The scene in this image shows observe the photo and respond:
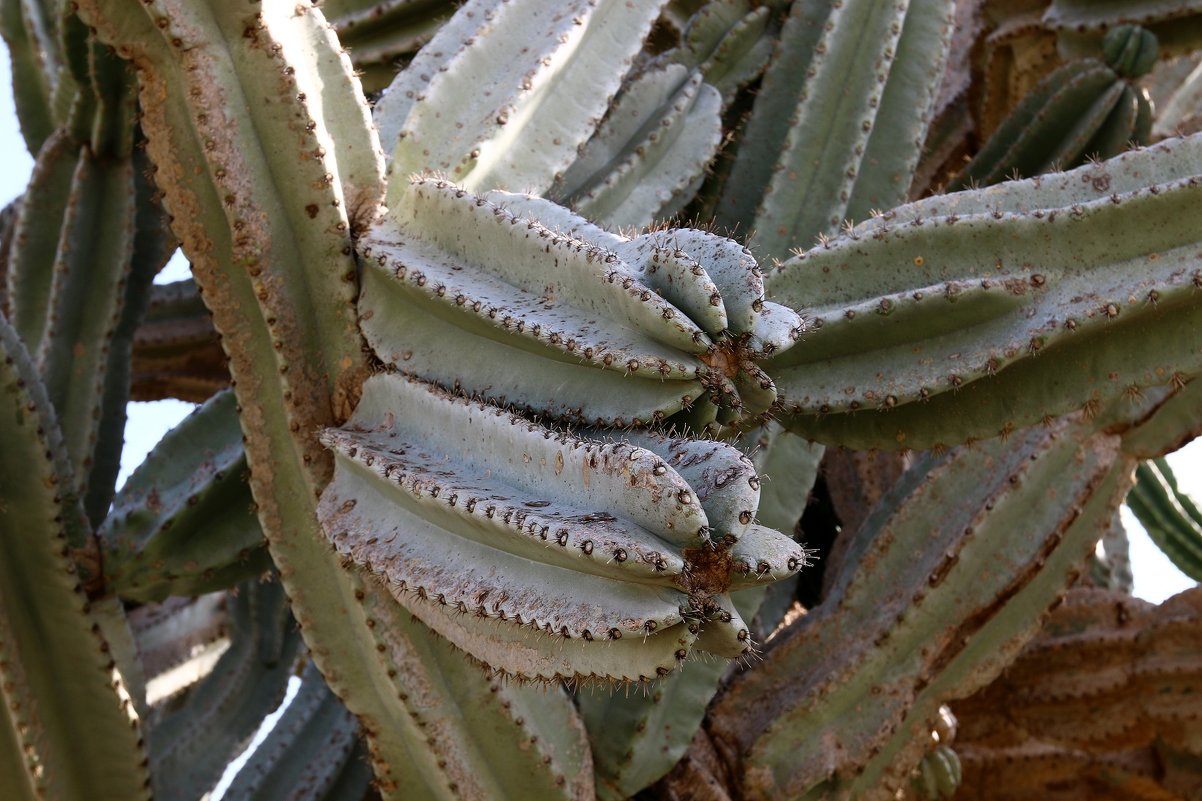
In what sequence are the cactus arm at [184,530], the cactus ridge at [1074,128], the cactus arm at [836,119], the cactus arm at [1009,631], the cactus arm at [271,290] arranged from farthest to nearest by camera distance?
the cactus ridge at [1074,128] < the cactus arm at [836,119] < the cactus arm at [1009,631] < the cactus arm at [184,530] < the cactus arm at [271,290]

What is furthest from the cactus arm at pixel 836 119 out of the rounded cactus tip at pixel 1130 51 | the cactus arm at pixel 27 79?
the cactus arm at pixel 27 79

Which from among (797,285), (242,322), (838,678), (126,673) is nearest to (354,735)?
(126,673)

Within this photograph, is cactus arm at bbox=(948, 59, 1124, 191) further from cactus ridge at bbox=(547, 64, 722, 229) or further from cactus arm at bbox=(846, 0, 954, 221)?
cactus ridge at bbox=(547, 64, 722, 229)

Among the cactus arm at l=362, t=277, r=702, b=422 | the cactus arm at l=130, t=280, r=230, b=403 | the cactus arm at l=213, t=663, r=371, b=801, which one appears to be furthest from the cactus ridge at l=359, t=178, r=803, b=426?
the cactus arm at l=130, t=280, r=230, b=403

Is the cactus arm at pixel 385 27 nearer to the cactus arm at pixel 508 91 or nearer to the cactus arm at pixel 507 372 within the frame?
the cactus arm at pixel 508 91

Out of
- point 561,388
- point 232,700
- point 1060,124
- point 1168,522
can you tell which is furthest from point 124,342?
point 1168,522

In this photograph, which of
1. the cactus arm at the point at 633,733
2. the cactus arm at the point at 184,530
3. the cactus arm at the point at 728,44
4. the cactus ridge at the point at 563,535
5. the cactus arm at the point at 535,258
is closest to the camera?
the cactus ridge at the point at 563,535
